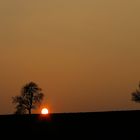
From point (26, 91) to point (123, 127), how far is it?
48642 mm

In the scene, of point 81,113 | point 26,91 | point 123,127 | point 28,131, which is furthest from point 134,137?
point 26,91

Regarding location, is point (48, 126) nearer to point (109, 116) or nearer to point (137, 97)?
point (109, 116)

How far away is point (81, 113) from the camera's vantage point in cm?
4147

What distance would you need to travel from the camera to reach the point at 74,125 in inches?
1610

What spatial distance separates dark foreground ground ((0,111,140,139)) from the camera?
131 feet

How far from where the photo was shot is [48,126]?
41344 mm

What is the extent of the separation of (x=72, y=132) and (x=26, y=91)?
4717 centimetres

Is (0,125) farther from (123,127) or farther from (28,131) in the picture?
(123,127)

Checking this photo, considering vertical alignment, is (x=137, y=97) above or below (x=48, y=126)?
above

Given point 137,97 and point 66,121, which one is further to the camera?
point 137,97

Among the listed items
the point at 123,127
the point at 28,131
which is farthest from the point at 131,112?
the point at 28,131

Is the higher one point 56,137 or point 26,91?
point 26,91

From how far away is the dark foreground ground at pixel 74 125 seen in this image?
39.9 m

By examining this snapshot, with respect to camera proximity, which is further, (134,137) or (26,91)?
(26,91)
